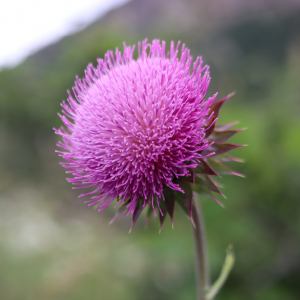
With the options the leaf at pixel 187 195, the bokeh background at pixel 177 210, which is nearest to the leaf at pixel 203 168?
the leaf at pixel 187 195

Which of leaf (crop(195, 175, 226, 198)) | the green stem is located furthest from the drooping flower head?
the green stem

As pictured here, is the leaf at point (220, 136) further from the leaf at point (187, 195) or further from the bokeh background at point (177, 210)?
the bokeh background at point (177, 210)

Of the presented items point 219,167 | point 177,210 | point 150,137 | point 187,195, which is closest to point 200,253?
point 187,195

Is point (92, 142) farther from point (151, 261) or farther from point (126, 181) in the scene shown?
point (151, 261)

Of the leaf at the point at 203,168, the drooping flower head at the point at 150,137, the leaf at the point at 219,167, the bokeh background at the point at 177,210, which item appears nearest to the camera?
the drooping flower head at the point at 150,137

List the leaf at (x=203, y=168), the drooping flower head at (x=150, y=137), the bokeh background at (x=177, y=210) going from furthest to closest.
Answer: the bokeh background at (x=177, y=210) → the leaf at (x=203, y=168) → the drooping flower head at (x=150, y=137)

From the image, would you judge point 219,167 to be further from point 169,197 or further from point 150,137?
point 150,137

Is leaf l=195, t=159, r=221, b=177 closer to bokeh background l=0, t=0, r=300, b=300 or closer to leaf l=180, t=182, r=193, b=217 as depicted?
leaf l=180, t=182, r=193, b=217

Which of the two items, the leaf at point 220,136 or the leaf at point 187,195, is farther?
the leaf at point 220,136
